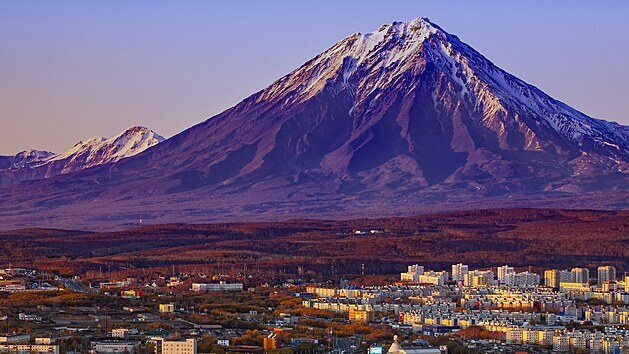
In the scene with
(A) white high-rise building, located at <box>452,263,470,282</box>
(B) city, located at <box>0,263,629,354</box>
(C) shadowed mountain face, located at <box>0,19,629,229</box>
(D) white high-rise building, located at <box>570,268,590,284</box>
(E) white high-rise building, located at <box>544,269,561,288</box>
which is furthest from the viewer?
(C) shadowed mountain face, located at <box>0,19,629,229</box>

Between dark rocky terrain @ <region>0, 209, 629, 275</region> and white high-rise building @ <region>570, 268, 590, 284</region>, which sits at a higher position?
dark rocky terrain @ <region>0, 209, 629, 275</region>

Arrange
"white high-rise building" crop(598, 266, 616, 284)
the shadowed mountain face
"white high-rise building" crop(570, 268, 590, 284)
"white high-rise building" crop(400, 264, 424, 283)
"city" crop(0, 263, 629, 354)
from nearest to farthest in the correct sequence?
1. "city" crop(0, 263, 629, 354)
2. "white high-rise building" crop(570, 268, 590, 284)
3. "white high-rise building" crop(598, 266, 616, 284)
4. "white high-rise building" crop(400, 264, 424, 283)
5. the shadowed mountain face

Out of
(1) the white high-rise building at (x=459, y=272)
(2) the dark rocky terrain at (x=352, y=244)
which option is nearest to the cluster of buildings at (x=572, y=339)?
(1) the white high-rise building at (x=459, y=272)

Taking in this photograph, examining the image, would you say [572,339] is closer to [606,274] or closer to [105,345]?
[105,345]

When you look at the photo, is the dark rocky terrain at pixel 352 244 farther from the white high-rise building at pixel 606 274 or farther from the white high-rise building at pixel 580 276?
the white high-rise building at pixel 580 276

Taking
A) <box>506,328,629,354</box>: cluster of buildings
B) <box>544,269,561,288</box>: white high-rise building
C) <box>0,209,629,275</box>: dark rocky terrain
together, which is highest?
<box>0,209,629,275</box>: dark rocky terrain

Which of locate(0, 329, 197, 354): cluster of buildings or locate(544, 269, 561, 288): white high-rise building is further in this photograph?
locate(544, 269, 561, 288): white high-rise building

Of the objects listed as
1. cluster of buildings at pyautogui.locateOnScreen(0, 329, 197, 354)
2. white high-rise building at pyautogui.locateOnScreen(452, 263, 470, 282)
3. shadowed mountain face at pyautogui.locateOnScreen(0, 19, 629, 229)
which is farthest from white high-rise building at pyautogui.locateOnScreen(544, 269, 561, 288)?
shadowed mountain face at pyautogui.locateOnScreen(0, 19, 629, 229)

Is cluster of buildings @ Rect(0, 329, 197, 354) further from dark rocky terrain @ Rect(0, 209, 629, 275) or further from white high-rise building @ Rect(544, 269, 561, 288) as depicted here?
dark rocky terrain @ Rect(0, 209, 629, 275)

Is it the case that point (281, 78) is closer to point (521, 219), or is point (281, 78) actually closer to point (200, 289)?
point (521, 219)
